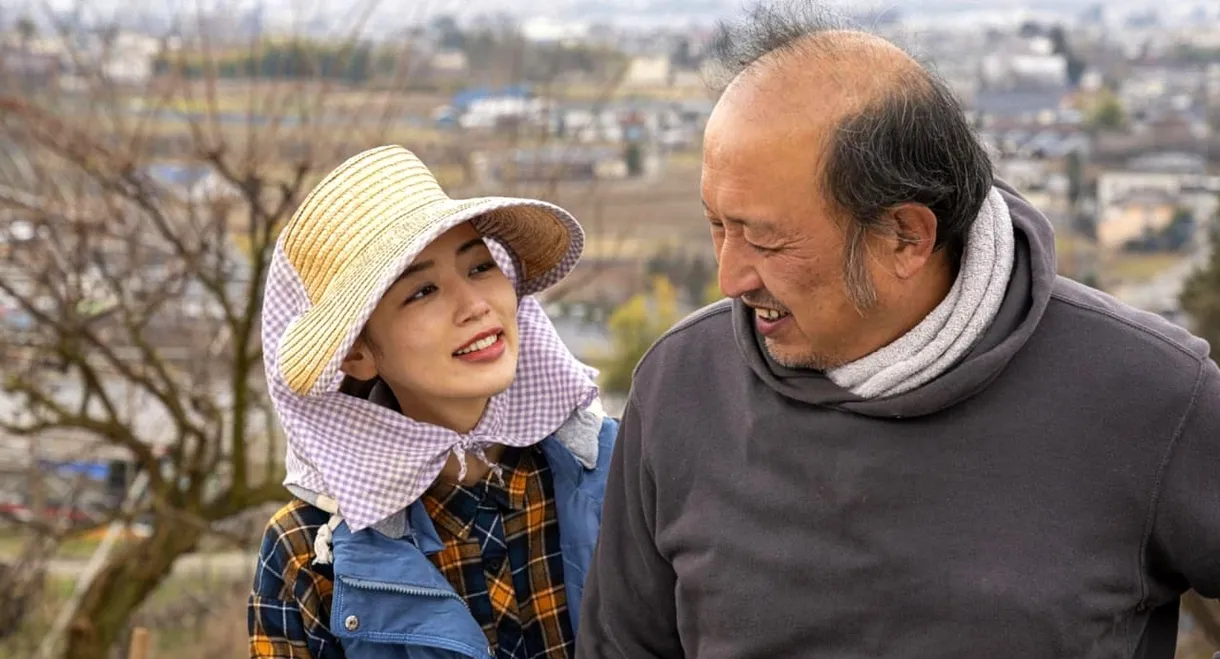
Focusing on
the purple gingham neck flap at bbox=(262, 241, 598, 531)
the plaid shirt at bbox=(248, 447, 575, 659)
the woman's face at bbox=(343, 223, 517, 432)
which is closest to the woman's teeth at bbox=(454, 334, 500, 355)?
the woman's face at bbox=(343, 223, 517, 432)

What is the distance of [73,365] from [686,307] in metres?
6.49

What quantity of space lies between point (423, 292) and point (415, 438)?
195 mm

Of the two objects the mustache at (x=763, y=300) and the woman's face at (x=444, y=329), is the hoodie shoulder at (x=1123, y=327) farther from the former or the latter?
the woman's face at (x=444, y=329)

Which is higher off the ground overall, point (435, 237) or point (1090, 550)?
point (435, 237)

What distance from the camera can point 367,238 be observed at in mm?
1814

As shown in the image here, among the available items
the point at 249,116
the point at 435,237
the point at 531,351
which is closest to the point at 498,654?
the point at 531,351

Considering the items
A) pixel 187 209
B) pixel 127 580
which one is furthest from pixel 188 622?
pixel 187 209

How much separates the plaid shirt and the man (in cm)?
41

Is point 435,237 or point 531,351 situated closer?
point 435,237

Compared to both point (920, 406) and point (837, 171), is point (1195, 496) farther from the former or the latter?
point (837, 171)

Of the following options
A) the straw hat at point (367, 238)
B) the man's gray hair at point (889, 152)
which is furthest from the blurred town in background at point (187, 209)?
the man's gray hair at point (889, 152)

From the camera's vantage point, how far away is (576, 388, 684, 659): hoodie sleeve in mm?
1712

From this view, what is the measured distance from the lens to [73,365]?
593 centimetres

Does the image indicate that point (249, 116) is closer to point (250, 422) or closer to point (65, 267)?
point (65, 267)
